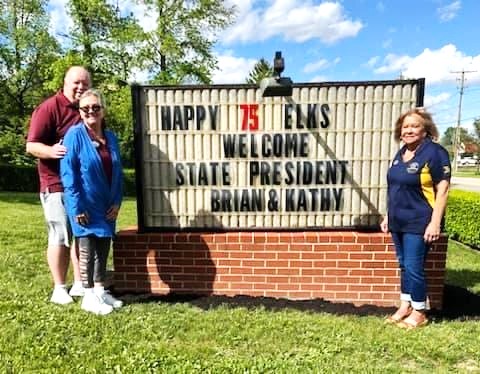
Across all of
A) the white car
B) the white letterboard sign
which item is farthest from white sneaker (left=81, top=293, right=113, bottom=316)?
the white car

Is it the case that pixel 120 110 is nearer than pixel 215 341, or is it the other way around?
pixel 215 341

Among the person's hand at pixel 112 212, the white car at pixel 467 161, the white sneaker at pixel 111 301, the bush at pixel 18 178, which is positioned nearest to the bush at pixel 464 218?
the white sneaker at pixel 111 301

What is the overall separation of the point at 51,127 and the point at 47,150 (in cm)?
23

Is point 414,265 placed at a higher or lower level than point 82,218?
lower

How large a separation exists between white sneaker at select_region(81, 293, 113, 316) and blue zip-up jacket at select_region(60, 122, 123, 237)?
0.53m

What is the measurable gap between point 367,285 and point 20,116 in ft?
71.9

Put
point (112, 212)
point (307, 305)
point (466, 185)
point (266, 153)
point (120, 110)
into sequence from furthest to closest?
1. point (466, 185)
2. point (120, 110)
3. point (266, 153)
4. point (307, 305)
5. point (112, 212)

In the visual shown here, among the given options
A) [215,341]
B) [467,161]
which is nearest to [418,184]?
[215,341]

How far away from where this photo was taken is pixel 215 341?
317 cm

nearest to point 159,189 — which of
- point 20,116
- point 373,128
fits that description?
point 373,128

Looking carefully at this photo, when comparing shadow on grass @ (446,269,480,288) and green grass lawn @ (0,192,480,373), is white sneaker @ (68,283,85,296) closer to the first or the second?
green grass lawn @ (0,192,480,373)

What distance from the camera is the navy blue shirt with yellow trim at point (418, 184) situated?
3.28 m

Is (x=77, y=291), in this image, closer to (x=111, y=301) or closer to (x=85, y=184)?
(x=111, y=301)

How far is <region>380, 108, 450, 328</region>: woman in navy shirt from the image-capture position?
3.28 metres
